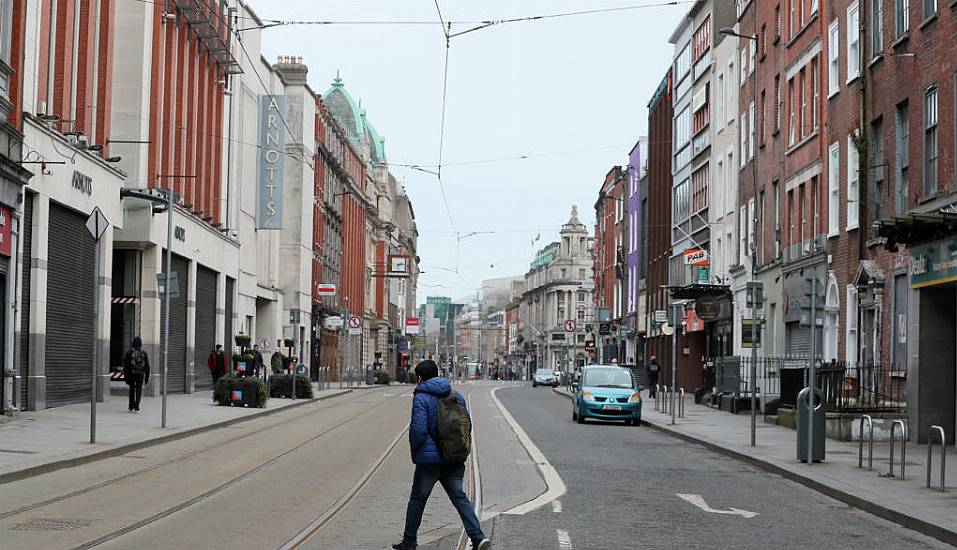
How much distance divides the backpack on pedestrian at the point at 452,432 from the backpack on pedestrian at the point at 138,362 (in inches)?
863

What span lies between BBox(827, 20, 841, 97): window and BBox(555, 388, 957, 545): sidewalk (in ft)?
28.8

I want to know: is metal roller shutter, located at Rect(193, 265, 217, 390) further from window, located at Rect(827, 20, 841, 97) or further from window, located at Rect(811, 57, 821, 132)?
window, located at Rect(827, 20, 841, 97)

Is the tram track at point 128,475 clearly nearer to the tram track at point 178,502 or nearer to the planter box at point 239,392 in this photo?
the tram track at point 178,502

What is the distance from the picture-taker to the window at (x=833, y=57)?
3416 centimetres

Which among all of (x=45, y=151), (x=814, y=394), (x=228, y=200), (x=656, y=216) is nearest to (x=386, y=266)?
(x=656, y=216)

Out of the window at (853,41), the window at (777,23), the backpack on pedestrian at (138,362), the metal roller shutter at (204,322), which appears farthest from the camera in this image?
the metal roller shutter at (204,322)

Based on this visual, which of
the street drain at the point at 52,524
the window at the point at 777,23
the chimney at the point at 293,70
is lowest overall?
the street drain at the point at 52,524

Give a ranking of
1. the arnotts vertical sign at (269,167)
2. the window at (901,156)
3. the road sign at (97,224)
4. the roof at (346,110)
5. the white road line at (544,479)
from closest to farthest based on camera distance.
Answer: the white road line at (544,479)
the road sign at (97,224)
the window at (901,156)
the arnotts vertical sign at (269,167)
the roof at (346,110)

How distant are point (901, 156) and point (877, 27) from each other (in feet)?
12.3

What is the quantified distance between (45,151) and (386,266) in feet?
295

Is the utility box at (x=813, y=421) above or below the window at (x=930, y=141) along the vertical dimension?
below

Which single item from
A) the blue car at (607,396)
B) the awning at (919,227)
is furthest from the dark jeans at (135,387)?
the awning at (919,227)

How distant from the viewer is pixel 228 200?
54906 mm

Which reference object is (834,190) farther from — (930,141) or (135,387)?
(135,387)
